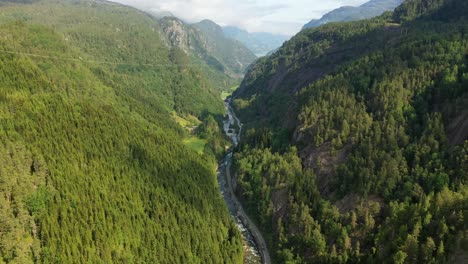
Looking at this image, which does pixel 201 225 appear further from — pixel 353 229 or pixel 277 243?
pixel 353 229

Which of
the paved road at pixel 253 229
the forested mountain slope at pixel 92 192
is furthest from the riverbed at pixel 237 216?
the forested mountain slope at pixel 92 192

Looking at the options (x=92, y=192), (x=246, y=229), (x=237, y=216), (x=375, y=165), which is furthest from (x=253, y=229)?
(x=92, y=192)

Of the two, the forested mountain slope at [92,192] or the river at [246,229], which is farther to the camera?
the river at [246,229]

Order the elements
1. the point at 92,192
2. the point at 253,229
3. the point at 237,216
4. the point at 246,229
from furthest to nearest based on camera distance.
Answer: the point at 237,216
the point at 246,229
the point at 253,229
the point at 92,192

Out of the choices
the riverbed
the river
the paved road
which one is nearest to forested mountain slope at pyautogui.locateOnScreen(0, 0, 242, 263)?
the riverbed

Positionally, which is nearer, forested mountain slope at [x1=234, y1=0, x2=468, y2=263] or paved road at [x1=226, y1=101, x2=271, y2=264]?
forested mountain slope at [x1=234, y1=0, x2=468, y2=263]

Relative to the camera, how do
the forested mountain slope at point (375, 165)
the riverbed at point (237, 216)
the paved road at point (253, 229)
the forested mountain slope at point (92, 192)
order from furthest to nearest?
the riverbed at point (237, 216) < the paved road at point (253, 229) < the forested mountain slope at point (92, 192) < the forested mountain slope at point (375, 165)

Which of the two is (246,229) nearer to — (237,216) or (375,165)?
(237,216)

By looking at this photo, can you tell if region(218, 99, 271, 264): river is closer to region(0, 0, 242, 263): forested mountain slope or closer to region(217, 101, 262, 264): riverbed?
region(217, 101, 262, 264): riverbed

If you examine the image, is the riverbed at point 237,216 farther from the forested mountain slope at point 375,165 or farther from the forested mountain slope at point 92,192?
the forested mountain slope at point 92,192
